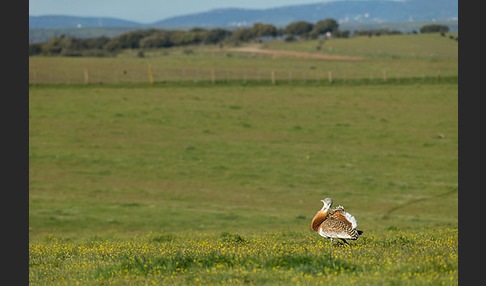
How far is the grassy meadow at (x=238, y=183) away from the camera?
40.5 feet

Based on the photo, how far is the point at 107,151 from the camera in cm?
5281

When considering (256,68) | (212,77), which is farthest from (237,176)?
(256,68)

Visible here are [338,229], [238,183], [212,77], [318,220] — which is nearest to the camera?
[338,229]

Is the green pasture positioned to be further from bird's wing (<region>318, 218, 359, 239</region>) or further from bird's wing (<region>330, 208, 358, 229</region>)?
bird's wing (<region>318, 218, 359, 239</region>)

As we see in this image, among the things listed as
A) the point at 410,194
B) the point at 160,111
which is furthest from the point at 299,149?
the point at 160,111

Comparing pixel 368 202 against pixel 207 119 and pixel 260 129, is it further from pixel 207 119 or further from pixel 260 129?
pixel 207 119

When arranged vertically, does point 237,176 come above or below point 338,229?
below

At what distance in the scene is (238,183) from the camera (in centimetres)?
4347

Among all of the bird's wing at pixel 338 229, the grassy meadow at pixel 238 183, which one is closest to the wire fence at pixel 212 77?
the grassy meadow at pixel 238 183

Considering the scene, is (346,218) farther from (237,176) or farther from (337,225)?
(237,176)

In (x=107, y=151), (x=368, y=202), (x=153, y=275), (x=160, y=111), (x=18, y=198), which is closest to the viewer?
(x=153, y=275)

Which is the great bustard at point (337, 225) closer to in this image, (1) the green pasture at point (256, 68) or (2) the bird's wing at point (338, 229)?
(2) the bird's wing at point (338, 229)

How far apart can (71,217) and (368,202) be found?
17.6 meters

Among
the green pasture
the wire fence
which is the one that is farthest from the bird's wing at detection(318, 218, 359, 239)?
the green pasture
